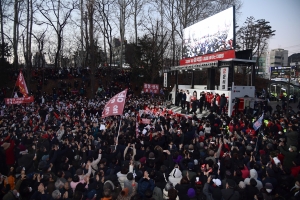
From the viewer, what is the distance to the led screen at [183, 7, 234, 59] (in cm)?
1895

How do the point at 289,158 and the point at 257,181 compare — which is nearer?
the point at 257,181

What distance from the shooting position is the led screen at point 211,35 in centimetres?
1895

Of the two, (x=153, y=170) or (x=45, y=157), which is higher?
(x=153, y=170)

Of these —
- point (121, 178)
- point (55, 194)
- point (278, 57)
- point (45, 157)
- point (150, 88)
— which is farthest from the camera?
point (278, 57)

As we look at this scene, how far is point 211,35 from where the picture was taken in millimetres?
21188

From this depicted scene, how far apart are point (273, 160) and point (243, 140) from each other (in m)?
2.33

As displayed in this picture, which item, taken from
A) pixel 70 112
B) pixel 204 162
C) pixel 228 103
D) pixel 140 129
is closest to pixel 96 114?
pixel 70 112

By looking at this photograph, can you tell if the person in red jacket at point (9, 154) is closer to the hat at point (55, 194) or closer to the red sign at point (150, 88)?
the hat at point (55, 194)

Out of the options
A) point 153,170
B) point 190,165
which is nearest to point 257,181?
point 190,165

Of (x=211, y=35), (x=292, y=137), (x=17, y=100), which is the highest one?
(x=211, y=35)

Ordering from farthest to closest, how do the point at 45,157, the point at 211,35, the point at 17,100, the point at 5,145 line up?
the point at 211,35, the point at 17,100, the point at 5,145, the point at 45,157

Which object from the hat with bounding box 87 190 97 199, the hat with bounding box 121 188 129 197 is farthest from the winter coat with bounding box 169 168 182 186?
the hat with bounding box 87 190 97 199

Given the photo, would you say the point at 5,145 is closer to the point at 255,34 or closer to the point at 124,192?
the point at 124,192

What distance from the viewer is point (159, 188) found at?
5.38m
